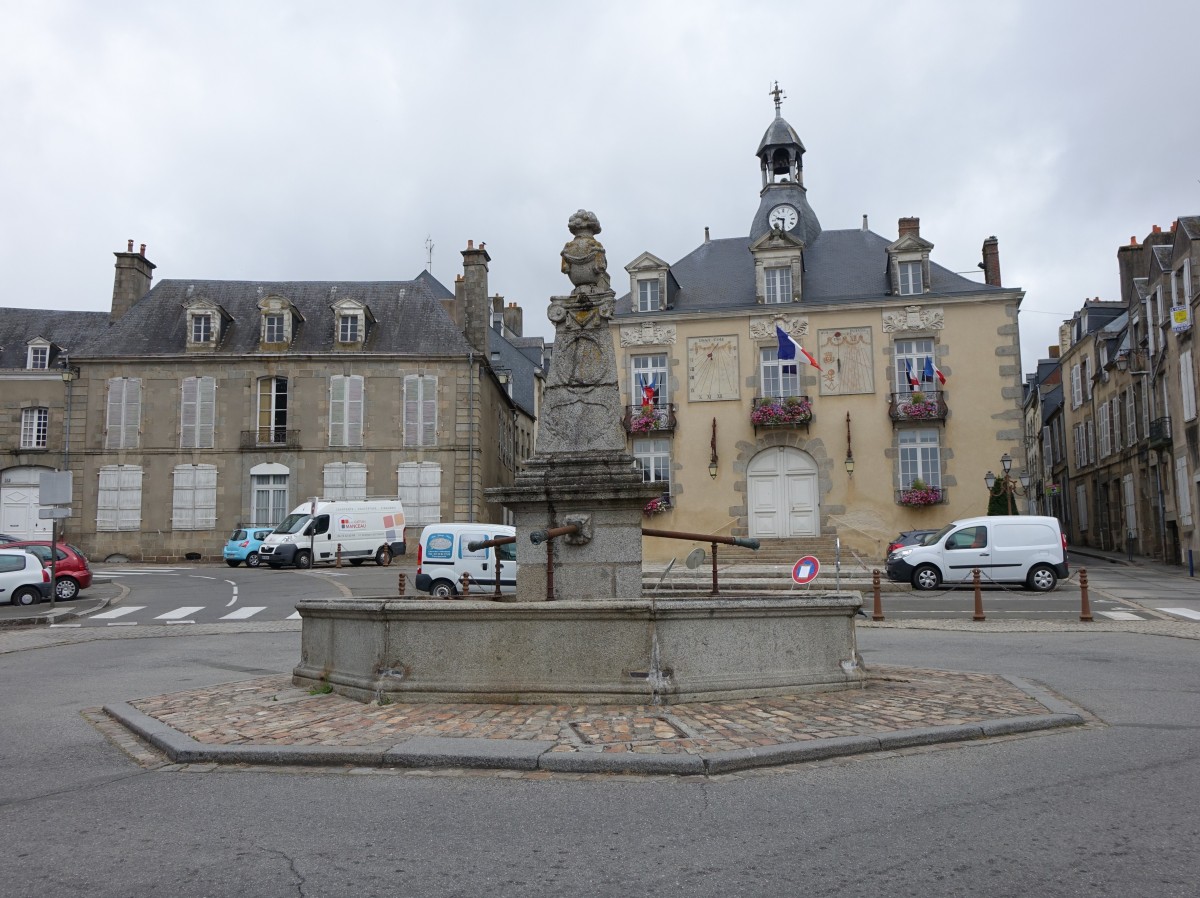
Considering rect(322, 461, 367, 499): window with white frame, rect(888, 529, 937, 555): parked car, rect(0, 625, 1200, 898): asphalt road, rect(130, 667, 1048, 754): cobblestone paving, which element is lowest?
rect(0, 625, 1200, 898): asphalt road

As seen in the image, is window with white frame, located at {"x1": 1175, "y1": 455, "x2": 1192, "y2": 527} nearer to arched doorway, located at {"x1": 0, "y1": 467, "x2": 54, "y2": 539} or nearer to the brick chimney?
the brick chimney

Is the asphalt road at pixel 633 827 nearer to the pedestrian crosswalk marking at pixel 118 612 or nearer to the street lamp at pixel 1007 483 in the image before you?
the pedestrian crosswalk marking at pixel 118 612

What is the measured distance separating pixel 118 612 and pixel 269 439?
1565 centimetres

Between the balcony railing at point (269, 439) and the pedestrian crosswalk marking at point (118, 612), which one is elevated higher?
the balcony railing at point (269, 439)

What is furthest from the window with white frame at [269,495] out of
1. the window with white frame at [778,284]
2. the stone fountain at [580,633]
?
the stone fountain at [580,633]

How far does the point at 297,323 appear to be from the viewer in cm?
3500

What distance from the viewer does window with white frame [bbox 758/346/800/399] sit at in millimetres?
28531

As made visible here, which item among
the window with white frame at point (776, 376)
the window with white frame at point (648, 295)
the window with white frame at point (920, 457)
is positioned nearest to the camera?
the window with white frame at point (920, 457)

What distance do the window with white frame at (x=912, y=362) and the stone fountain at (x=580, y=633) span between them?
21132mm

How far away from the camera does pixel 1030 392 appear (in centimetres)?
5425

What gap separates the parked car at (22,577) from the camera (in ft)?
62.8

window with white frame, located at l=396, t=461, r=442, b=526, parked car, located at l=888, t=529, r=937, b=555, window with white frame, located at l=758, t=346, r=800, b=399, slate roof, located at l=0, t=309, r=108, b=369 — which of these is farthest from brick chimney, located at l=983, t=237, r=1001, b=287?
slate roof, located at l=0, t=309, r=108, b=369

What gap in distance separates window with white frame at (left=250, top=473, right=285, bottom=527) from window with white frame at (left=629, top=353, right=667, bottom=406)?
1221 cm

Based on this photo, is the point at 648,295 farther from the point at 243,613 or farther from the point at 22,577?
the point at 22,577
